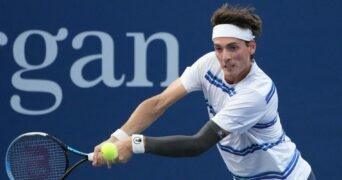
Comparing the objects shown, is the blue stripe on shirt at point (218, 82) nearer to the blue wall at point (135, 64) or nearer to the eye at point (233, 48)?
the eye at point (233, 48)

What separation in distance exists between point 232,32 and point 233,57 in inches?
5.3

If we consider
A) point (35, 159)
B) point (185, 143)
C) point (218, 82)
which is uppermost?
point (218, 82)

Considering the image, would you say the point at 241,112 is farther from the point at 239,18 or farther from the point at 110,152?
the point at 110,152

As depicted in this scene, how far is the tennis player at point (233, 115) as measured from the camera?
445cm

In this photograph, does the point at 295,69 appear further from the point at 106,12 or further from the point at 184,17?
the point at 106,12

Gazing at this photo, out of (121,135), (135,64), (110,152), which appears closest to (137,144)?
(110,152)

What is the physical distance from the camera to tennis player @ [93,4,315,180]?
445 cm

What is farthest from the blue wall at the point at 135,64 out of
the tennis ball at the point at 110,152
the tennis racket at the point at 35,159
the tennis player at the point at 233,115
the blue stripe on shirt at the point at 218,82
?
the tennis ball at the point at 110,152

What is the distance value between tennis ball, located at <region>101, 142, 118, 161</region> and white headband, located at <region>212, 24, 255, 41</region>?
0.72 metres

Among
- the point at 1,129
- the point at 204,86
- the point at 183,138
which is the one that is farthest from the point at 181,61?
the point at 183,138

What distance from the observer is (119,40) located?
6492 mm

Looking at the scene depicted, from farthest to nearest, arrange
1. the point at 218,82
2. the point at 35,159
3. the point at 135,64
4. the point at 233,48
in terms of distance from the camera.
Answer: the point at 135,64
the point at 35,159
the point at 218,82
the point at 233,48

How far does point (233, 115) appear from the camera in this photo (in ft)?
14.8

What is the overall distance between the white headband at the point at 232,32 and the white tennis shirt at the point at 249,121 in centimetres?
14
